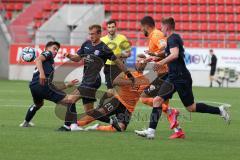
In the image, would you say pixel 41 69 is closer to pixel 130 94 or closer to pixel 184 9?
pixel 130 94

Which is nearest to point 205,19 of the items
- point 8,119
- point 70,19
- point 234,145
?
point 70,19

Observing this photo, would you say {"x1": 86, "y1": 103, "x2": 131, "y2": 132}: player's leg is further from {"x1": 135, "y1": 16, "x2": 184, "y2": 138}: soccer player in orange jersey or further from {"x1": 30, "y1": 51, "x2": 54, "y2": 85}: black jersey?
{"x1": 30, "y1": 51, "x2": 54, "y2": 85}: black jersey

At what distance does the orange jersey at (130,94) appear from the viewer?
14.1 metres

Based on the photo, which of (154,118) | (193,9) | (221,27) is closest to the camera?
(154,118)

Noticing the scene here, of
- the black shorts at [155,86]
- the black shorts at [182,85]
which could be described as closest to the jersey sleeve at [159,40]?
the black shorts at [155,86]

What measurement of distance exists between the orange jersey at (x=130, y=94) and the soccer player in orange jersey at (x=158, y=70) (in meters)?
0.30

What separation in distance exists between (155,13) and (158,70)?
24.9m

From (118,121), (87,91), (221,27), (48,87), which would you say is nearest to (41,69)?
(48,87)

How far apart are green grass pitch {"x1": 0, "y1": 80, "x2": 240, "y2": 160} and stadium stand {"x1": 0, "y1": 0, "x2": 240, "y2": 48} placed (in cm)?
2137

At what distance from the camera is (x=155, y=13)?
3822 cm

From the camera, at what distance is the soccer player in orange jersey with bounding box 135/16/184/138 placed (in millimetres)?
12383

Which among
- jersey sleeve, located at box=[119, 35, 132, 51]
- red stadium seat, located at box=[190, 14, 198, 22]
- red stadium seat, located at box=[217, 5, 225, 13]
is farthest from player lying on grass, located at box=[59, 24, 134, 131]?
red stadium seat, located at box=[217, 5, 225, 13]

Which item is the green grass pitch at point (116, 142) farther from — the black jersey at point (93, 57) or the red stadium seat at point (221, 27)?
the red stadium seat at point (221, 27)

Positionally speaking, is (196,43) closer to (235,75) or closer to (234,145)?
(235,75)
